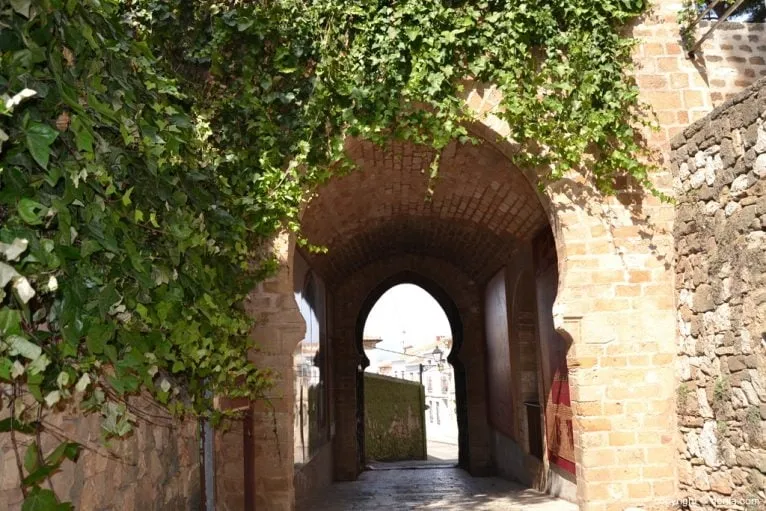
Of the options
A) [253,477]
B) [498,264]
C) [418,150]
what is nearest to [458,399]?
[498,264]

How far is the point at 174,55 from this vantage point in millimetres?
6535

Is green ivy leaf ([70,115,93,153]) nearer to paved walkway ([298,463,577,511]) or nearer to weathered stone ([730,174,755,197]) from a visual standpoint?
weathered stone ([730,174,755,197])

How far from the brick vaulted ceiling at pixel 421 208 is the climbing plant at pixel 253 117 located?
2.27ft

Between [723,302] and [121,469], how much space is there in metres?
4.52

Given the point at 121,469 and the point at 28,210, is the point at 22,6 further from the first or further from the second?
the point at 121,469

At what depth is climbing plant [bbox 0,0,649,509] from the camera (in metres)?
3.51

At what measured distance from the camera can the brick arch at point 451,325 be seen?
46.2ft

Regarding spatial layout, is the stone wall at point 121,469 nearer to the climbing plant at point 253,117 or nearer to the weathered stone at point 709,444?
the climbing plant at point 253,117

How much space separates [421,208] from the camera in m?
10.9

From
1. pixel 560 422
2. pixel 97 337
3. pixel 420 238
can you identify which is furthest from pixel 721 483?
pixel 420 238

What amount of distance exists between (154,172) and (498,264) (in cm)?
887

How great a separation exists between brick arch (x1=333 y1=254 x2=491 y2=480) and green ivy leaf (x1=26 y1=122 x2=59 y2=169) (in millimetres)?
11907

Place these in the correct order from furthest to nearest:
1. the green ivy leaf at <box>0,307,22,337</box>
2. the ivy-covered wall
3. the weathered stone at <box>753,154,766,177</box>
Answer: the ivy-covered wall → the weathered stone at <box>753,154,766,177</box> → the green ivy leaf at <box>0,307,22,337</box>

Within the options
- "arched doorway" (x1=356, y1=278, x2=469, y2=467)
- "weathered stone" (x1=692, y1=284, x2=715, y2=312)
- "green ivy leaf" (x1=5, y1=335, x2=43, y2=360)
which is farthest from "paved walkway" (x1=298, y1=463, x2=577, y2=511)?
"green ivy leaf" (x1=5, y1=335, x2=43, y2=360)
